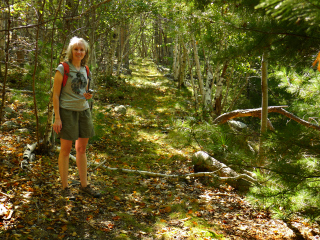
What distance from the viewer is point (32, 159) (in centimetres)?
434

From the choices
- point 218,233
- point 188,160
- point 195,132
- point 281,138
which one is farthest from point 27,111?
point 281,138

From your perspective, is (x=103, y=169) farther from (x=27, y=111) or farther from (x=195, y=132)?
(x=27, y=111)

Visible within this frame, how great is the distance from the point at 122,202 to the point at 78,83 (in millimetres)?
2005

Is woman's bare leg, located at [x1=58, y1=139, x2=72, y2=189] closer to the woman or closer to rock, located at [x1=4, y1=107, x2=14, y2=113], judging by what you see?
the woman

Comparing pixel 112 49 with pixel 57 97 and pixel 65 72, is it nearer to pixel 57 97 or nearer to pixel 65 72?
pixel 65 72

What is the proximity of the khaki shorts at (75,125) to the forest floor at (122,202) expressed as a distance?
94cm

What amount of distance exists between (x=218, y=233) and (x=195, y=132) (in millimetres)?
1438

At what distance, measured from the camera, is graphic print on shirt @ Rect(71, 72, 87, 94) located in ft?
10.1

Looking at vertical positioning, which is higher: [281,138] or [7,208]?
[281,138]

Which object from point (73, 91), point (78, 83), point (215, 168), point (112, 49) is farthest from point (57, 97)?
point (112, 49)

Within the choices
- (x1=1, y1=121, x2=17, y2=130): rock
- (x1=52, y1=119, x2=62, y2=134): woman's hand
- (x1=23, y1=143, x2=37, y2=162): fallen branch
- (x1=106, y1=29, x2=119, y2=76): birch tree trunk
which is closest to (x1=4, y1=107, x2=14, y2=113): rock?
(x1=1, y1=121, x2=17, y2=130): rock

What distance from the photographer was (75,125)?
3105 millimetres

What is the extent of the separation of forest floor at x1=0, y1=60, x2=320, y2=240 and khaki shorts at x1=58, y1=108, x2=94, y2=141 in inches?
36.9

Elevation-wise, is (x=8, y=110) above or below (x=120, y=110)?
above
